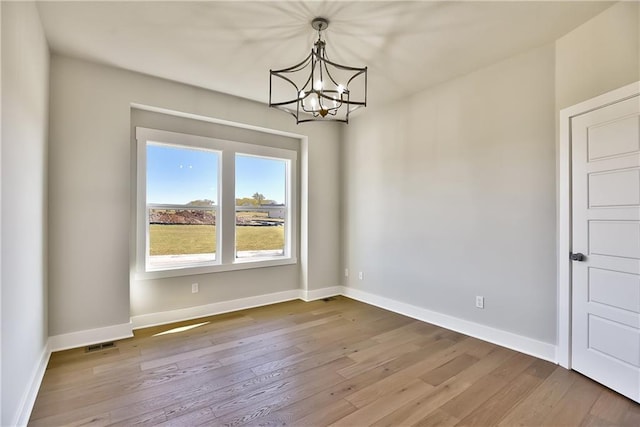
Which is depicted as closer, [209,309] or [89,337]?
[89,337]

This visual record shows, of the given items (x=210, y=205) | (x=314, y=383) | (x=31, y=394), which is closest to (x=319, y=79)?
(x=210, y=205)

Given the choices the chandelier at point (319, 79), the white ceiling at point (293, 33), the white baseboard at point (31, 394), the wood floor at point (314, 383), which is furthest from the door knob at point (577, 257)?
the white baseboard at point (31, 394)

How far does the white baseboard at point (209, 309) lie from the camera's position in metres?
3.58

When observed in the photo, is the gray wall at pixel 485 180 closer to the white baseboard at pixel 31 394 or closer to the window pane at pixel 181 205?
the window pane at pixel 181 205

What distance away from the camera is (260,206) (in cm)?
454

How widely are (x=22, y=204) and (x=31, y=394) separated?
1.29 m

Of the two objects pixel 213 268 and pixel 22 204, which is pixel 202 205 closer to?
pixel 213 268

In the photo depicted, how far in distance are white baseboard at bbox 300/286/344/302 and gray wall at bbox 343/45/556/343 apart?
585 mm

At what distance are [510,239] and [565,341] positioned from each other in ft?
3.11

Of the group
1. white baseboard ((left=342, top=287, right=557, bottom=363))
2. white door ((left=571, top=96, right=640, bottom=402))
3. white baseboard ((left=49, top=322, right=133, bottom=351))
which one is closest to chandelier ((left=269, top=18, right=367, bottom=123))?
white door ((left=571, top=96, right=640, bottom=402))

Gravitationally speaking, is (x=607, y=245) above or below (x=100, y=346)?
above

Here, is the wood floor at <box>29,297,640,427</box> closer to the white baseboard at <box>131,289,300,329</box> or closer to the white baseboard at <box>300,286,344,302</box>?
the white baseboard at <box>131,289,300,329</box>

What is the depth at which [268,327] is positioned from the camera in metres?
3.57

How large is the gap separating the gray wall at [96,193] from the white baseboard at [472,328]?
102 inches
